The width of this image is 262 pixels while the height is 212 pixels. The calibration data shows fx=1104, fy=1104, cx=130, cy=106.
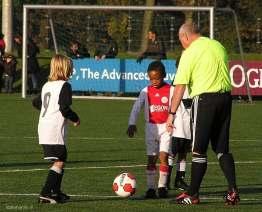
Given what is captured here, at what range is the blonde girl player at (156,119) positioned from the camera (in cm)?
1345

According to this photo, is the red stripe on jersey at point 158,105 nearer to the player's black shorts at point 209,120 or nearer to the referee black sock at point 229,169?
the player's black shorts at point 209,120

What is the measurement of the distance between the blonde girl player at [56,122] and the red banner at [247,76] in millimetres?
22182

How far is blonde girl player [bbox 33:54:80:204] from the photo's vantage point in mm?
12391

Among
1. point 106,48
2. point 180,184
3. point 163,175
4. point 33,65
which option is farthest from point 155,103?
point 106,48

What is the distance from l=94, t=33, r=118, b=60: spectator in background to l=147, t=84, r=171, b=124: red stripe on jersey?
2146 centimetres

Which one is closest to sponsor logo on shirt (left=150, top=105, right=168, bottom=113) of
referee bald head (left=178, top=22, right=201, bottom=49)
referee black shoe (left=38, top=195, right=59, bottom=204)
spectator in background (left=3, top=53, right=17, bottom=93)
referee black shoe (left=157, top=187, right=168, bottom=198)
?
referee black shoe (left=157, top=187, right=168, bottom=198)

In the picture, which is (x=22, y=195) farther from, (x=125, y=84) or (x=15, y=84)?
(x=15, y=84)

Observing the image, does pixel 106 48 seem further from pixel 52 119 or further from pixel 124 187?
pixel 52 119

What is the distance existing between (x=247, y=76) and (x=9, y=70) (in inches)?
319

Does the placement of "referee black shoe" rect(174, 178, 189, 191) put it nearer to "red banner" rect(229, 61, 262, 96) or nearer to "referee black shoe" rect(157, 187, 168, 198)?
"referee black shoe" rect(157, 187, 168, 198)

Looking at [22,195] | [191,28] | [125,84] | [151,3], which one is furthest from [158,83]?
[151,3]

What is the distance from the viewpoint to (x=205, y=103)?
12.3 m

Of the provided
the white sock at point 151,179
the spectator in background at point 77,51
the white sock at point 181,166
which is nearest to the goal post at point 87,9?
the spectator in background at point 77,51

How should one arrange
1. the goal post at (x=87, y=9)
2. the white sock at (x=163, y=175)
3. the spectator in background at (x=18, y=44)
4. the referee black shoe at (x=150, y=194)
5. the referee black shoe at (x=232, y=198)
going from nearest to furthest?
1. the referee black shoe at (x=232, y=198)
2. the referee black shoe at (x=150, y=194)
3. the white sock at (x=163, y=175)
4. the goal post at (x=87, y=9)
5. the spectator in background at (x=18, y=44)
